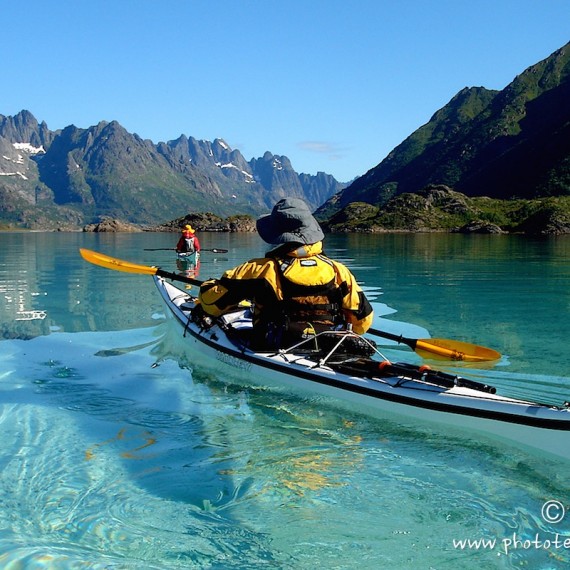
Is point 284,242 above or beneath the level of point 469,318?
above

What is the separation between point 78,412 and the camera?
27.5ft

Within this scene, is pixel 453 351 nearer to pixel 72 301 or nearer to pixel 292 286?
pixel 292 286

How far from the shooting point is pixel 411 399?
663 centimetres

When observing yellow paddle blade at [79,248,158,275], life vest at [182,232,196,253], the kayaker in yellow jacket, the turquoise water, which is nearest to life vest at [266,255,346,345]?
the kayaker in yellow jacket

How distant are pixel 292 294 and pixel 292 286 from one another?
15 cm

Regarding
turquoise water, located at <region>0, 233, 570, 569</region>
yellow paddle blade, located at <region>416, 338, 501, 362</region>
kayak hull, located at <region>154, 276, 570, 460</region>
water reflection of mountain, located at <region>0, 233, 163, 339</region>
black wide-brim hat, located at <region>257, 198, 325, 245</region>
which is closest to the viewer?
turquoise water, located at <region>0, 233, 570, 569</region>

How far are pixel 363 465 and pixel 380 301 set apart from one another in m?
15.0

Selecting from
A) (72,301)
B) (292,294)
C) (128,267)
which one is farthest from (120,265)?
(292,294)

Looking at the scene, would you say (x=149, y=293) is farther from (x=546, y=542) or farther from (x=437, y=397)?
(x=546, y=542)

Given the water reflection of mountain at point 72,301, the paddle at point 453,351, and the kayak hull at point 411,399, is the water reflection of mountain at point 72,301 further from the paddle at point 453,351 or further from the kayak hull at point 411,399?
the paddle at point 453,351

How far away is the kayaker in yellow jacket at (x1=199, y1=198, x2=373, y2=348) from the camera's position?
304 inches

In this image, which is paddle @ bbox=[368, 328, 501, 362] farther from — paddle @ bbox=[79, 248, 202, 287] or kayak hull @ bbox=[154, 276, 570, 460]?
paddle @ bbox=[79, 248, 202, 287]

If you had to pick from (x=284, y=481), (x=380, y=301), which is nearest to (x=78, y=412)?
(x=284, y=481)

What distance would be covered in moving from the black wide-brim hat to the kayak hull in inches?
67.7
